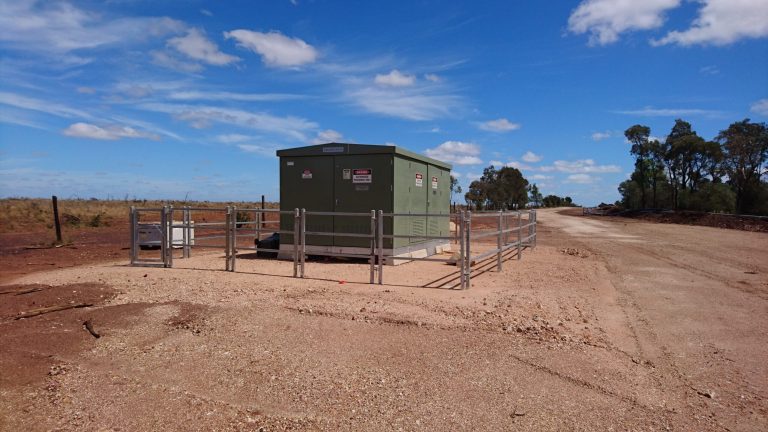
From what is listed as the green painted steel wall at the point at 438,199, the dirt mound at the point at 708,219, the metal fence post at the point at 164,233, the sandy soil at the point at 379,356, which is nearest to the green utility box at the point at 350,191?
the green painted steel wall at the point at 438,199

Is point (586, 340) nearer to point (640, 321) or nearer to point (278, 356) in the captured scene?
point (640, 321)

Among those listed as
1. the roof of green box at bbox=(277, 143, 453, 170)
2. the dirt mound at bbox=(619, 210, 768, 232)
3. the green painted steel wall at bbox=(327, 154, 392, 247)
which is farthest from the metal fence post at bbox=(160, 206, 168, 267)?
the dirt mound at bbox=(619, 210, 768, 232)

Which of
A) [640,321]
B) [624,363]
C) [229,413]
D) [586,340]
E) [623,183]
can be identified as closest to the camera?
[229,413]

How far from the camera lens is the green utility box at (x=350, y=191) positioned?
12.3 meters

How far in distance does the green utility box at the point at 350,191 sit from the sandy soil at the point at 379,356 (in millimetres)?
3308

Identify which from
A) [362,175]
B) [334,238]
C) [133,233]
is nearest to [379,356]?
[334,238]

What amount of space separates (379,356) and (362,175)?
25.7 ft

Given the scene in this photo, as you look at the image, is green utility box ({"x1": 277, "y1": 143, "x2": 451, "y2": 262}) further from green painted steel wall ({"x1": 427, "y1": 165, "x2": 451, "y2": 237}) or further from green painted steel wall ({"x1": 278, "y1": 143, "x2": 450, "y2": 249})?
green painted steel wall ({"x1": 427, "y1": 165, "x2": 451, "y2": 237})

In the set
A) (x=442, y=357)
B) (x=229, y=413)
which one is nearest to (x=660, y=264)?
(x=442, y=357)

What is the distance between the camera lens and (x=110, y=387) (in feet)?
14.2

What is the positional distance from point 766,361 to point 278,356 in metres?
4.91

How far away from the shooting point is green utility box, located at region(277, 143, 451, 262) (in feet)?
40.4

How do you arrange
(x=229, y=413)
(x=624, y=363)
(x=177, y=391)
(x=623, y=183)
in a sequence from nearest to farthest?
(x=229, y=413) < (x=177, y=391) < (x=624, y=363) < (x=623, y=183)

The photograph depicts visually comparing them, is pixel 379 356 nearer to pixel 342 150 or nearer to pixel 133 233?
pixel 342 150
